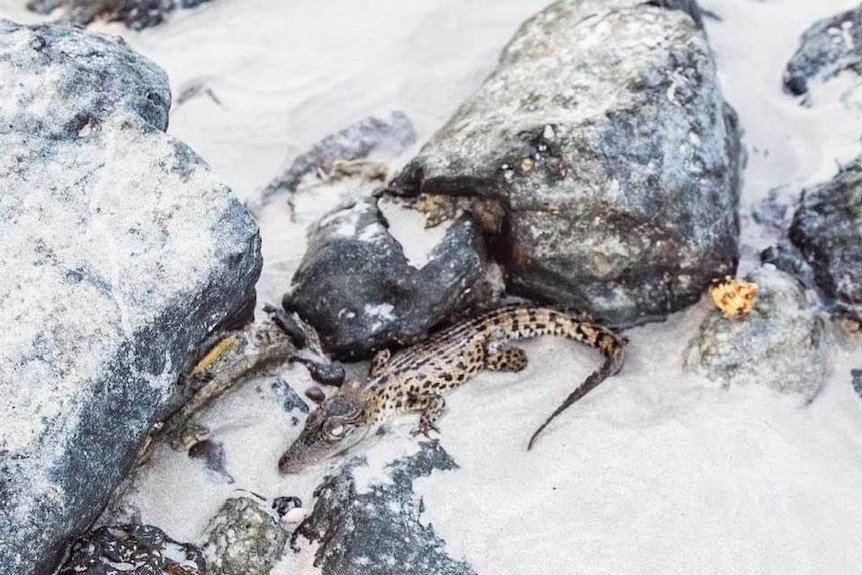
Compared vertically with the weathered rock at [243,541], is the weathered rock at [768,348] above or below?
below

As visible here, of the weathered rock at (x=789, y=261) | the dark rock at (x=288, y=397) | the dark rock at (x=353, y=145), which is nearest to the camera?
the dark rock at (x=288, y=397)

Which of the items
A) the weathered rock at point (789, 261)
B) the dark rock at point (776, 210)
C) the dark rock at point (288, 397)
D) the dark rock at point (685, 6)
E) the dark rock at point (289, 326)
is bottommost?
the weathered rock at point (789, 261)

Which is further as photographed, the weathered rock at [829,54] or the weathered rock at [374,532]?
the weathered rock at [829,54]

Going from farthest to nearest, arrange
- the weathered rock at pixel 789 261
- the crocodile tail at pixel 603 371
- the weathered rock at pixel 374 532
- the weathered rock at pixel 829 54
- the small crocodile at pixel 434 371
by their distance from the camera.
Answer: the weathered rock at pixel 829 54, the weathered rock at pixel 789 261, the crocodile tail at pixel 603 371, the small crocodile at pixel 434 371, the weathered rock at pixel 374 532

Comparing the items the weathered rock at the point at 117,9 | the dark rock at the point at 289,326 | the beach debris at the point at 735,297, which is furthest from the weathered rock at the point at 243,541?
the weathered rock at the point at 117,9

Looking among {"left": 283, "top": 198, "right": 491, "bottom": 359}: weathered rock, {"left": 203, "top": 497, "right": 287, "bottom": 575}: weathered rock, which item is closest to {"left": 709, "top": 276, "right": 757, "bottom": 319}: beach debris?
{"left": 283, "top": 198, "right": 491, "bottom": 359}: weathered rock

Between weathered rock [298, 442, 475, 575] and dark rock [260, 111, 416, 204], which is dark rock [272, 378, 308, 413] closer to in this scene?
weathered rock [298, 442, 475, 575]

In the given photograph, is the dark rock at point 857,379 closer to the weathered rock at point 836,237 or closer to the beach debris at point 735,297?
the weathered rock at point 836,237
